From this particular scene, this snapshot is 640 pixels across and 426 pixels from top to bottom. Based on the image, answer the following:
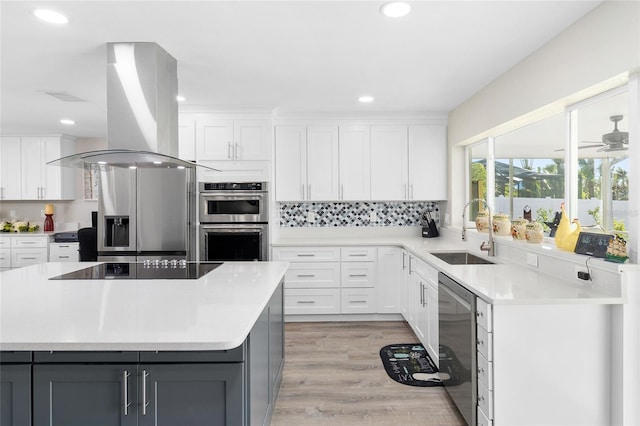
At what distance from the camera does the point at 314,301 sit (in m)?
4.33

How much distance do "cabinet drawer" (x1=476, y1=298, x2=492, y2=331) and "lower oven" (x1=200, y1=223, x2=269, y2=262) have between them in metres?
2.60

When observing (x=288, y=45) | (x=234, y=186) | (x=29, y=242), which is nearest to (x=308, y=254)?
(x=234, y=186)

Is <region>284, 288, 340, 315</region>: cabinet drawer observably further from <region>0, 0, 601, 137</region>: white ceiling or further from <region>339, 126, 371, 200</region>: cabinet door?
<region>0, 0, 601, 137</region>: white ceiling

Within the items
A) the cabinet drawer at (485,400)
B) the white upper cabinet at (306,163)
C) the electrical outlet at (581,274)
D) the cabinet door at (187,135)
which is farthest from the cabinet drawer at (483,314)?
the cabinet door at (187,135)

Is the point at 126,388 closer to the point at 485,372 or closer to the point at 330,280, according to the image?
the point at 485,372

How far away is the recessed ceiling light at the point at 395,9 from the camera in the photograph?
201 cm

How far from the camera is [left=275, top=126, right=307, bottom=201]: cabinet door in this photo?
453 centimetres

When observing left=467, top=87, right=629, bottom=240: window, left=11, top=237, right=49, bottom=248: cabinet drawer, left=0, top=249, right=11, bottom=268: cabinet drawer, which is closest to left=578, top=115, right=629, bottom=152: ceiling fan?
left=467, top=87, right=629, bottom=240: window

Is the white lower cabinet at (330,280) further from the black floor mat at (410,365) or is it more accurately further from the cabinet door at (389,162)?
the black floor mat at (410,365)

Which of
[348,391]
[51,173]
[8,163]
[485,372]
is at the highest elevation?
[8,163]

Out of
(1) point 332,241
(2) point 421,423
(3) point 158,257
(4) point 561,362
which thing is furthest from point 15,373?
(1) point 332,241

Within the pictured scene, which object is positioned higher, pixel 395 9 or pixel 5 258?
pixel 395 9

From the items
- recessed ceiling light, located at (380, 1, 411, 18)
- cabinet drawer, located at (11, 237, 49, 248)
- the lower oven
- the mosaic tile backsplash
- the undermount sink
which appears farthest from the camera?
cabinet drawer, located at (11, 237, 49, 248)

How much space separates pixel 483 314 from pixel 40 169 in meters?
5.91
